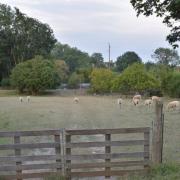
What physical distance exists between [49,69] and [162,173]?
91.2m

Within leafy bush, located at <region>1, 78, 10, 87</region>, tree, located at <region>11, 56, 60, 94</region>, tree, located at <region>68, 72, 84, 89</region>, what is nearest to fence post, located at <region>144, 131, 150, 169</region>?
tree, located at <region>11, 56, 60, 94</region>

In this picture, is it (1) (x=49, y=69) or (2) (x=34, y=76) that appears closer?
(2) (x=34, y=76)

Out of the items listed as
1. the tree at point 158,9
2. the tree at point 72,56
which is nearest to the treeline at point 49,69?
the tree at point 72,56

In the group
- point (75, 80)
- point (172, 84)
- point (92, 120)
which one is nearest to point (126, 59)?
point (75, 80)

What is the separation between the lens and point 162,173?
37.3 feet

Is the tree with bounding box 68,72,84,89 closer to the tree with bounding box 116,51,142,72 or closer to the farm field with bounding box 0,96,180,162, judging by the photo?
the tree with bounding box 116,51,142,72

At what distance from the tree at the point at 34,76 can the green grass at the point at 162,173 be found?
88.0 metres

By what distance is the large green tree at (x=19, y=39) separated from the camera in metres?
116

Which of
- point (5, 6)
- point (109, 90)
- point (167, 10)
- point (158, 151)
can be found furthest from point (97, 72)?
point (158, 151)

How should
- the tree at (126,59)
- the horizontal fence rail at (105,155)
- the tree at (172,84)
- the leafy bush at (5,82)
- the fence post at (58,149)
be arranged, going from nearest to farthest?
the fence post at (58,149) < the horizontal fence rail at (105,155) < the tree at (172,84) < the leafy bush at (5,82) < the tree at (126,59)

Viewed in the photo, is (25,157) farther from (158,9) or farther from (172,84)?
(172,84)

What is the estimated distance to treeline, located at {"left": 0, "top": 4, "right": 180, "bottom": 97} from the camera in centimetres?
8419

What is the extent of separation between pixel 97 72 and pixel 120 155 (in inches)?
3410

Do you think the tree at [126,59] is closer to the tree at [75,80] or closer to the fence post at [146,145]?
the tree at [75,80]
